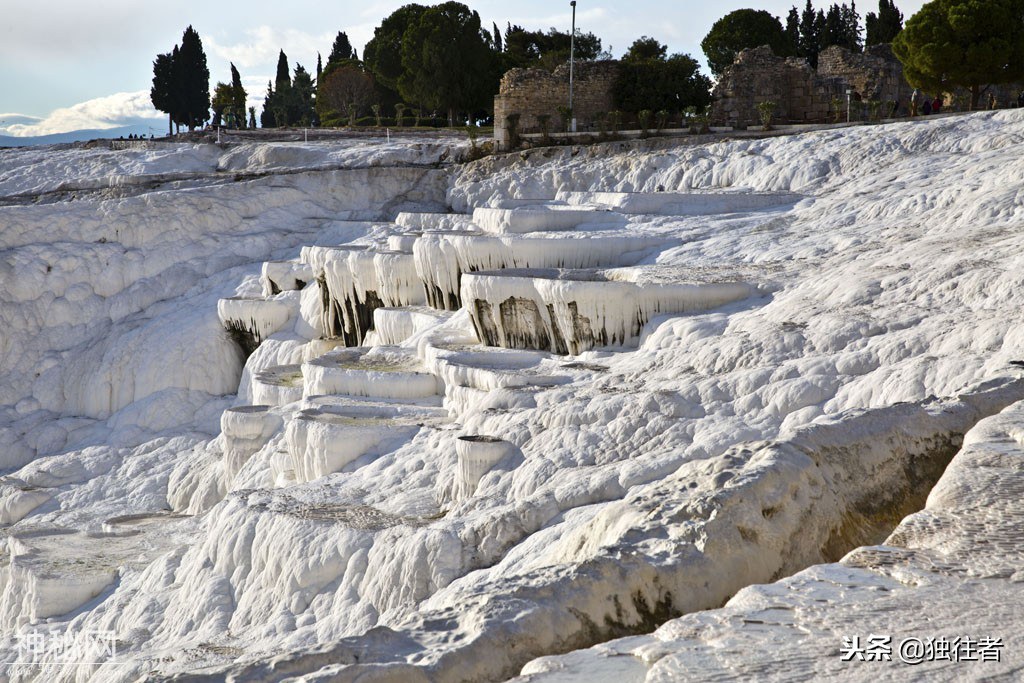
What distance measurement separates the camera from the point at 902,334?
9.06 m

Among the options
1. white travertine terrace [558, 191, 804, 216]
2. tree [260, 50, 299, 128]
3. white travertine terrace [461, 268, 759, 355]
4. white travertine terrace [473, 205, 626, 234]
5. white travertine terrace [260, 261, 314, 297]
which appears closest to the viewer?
white travertine terrace [461, 268, 759, 355]

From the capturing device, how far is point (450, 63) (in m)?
38.0

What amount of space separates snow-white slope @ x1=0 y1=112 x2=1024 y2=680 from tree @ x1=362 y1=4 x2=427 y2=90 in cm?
2345

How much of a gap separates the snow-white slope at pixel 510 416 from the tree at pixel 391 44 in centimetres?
2345

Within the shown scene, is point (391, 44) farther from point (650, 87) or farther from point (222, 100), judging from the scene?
point (650, 87)

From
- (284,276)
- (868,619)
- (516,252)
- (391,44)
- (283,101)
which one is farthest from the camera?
(283,101)

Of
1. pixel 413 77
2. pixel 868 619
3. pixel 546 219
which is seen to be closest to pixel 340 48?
pixel 413 77

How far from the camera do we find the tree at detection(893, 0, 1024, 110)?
23250mm

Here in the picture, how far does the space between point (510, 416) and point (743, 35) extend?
37945 millimetres

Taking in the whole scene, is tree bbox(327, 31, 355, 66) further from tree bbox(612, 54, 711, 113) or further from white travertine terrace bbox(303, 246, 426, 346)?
white travertine terrace bbox(303, 246, 426, 346)

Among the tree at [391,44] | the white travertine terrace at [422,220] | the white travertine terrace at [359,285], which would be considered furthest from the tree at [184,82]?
the white travertine terrace at [359,285]

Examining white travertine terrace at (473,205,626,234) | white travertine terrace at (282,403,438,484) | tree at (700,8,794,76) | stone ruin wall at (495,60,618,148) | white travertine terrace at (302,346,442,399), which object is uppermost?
tree at (700,8,794,76)

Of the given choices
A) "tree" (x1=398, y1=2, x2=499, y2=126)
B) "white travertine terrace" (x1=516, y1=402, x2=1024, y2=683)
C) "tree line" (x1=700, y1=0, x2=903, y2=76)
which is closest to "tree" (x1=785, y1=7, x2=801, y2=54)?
"tree line" (x1=700, y1=0, x2=903, y2=76)

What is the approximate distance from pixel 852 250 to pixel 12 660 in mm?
9416
